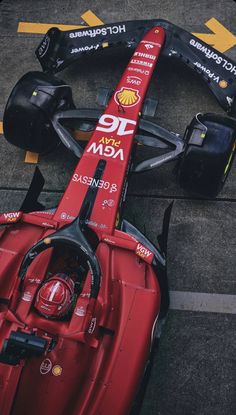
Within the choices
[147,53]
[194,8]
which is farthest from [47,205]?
[194,8]

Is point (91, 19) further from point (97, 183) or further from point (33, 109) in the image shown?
point (97, 183)

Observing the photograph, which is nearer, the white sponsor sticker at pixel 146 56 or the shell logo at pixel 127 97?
the shell logo at pixel 127 97

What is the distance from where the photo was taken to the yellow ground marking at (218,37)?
21.2 ft

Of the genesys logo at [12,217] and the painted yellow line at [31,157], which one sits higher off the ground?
the painted yellow line at [31,157]

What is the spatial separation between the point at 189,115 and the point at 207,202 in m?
1.24

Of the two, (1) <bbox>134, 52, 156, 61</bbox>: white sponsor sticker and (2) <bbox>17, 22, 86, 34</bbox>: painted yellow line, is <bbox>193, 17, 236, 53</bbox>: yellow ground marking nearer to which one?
(1) <bbox>134, 52, 156, 61</bbox>: white sponsor sticker

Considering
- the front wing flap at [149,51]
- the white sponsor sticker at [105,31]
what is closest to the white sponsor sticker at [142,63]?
the front wing flap at [149,51]

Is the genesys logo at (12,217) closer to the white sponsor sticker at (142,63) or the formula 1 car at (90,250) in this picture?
the formula 1 car at (90,250)

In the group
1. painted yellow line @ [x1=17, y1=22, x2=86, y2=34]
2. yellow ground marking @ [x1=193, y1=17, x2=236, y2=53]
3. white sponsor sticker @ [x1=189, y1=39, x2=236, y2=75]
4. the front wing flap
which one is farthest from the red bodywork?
painted yellow line @ [x1=17, y1=22, x2=86, y2=34]

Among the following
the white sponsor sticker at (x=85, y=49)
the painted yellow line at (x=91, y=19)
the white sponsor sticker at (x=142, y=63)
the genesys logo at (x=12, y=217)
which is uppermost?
the painted yellow line at (x=91, y=19)

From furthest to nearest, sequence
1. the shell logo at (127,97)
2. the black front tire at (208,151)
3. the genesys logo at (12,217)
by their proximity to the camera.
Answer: the shell logo at (127,97)
the black front tire at (208,151)
the genesys logo at (12,217)

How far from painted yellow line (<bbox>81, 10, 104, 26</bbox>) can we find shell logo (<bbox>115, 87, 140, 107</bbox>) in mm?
2066

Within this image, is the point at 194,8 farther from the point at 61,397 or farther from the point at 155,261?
the point at 61,397

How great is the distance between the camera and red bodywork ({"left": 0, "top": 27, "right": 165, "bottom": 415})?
11.6 ft
